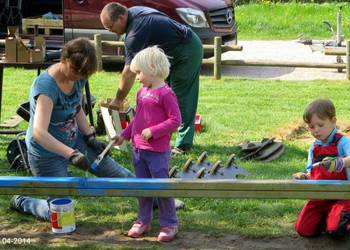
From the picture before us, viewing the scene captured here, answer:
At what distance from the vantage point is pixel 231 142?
307 inches

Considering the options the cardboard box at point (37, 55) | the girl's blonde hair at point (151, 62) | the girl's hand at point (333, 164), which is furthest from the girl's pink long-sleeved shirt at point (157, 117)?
the cardboard box at point (37, 55)

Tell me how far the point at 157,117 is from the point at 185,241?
2.63 ft

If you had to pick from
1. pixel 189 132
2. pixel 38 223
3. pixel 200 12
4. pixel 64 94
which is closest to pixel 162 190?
pixel 64 94

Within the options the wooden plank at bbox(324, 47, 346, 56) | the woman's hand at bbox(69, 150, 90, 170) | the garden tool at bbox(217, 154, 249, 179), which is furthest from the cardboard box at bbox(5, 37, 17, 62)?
the wooden plank at bbox(324, 47, 346, 56)

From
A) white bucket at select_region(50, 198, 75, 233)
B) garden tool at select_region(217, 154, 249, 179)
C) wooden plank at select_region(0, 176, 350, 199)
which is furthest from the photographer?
garden tool at select_region(217, 154, 249, 179)

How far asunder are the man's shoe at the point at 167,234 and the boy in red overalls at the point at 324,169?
785 mm

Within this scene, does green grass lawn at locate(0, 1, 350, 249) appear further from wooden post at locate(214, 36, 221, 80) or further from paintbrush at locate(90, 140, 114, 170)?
paintbrush at locate(90, 140, 114, 170)

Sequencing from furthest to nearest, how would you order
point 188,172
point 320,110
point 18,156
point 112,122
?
point 112,122
point 18,156
point 188,172
point 320,110

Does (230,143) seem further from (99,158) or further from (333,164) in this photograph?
(333,164)

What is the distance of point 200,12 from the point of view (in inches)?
Answer: 492

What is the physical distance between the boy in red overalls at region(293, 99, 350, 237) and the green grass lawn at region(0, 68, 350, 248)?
20 cm

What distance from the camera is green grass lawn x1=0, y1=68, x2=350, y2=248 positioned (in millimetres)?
5168

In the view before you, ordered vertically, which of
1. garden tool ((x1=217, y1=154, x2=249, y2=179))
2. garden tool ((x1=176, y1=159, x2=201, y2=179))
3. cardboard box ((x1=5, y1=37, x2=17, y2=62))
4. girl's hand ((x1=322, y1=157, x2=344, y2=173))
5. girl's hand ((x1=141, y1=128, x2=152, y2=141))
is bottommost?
garden tool ((x1=217, y1=154, x2=249, y2=179))

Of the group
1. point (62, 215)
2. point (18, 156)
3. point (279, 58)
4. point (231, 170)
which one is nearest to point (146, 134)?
point (62, 215)
